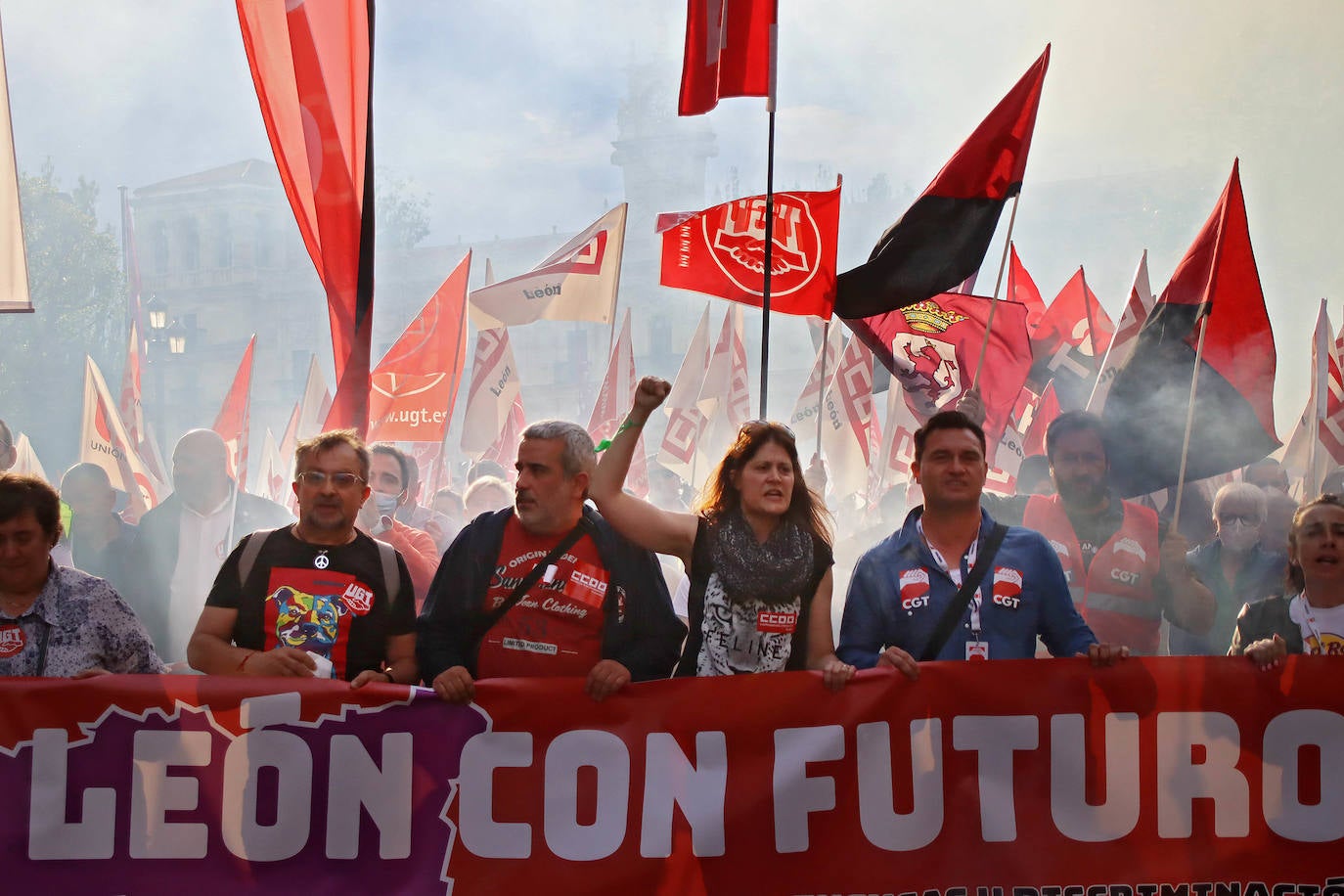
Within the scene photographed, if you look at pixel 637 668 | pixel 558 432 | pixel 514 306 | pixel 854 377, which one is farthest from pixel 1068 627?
pixel 854 377

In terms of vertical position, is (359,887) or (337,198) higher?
(337,198)

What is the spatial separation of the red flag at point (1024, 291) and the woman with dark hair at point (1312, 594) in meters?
5.79

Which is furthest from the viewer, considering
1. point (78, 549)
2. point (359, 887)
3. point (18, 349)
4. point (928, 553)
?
point (18, 349)

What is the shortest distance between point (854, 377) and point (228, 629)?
7.89 meters

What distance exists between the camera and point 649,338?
61.3 metres

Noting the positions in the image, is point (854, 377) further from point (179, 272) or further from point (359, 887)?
point (179, 272)

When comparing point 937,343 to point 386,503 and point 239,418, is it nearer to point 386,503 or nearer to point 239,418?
point 386,503

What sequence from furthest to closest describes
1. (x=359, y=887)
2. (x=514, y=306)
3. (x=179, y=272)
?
(x=179, y=272)
(x=514, y=306)
(x=359, y=887)

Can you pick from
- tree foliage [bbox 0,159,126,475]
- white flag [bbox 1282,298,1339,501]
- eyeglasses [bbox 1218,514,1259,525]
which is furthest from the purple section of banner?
tree foliage [bbox 0,159,126,475]

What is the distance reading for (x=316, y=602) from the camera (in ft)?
11.2

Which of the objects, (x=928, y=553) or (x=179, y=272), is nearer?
(x=928, y=553)

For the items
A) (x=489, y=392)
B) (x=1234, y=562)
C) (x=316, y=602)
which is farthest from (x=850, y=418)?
(x=316, y=602)

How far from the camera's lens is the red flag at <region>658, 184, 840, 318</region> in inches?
228

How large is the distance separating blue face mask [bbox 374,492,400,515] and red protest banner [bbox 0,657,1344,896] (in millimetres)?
A: 2690
